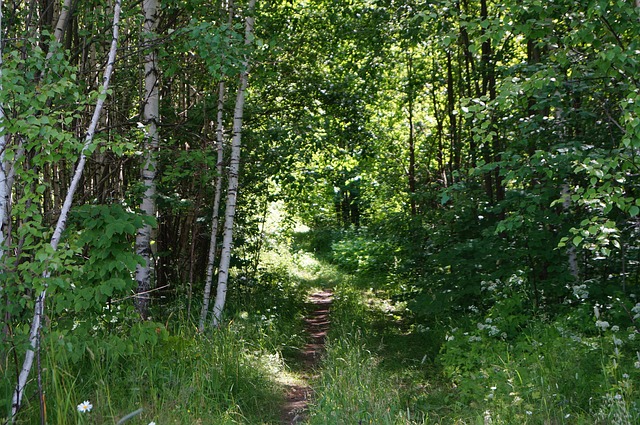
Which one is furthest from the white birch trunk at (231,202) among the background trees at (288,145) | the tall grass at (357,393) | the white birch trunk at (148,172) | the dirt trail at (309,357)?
the tall grass at (357,393)

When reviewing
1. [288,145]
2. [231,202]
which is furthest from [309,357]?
[288,145]

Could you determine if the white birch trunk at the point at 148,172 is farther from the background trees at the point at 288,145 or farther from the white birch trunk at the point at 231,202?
the white birch trunk at the point at 231,202

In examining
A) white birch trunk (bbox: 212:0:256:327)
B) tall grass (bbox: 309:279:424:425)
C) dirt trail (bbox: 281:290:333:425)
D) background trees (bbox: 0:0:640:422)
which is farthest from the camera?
white birch trunk (bbox: 212:0:256:327)

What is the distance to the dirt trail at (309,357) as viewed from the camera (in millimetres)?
6031

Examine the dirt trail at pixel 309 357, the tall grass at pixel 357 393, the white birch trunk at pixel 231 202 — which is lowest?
the dirt trail at pixel 309 357

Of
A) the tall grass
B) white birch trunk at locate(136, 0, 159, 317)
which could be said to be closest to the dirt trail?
the tall grass

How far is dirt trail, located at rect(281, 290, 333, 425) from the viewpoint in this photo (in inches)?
237

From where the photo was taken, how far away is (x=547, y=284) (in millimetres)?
7738

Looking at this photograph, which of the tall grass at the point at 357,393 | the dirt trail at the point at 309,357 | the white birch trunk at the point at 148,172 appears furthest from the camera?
the white birch trunk at the point at 148,172

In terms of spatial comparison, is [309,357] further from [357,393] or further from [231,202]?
[357,393]

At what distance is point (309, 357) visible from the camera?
8.55 m

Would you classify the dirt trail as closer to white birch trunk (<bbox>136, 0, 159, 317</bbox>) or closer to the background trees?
the background trees

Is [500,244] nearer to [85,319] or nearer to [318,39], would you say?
[318,39]

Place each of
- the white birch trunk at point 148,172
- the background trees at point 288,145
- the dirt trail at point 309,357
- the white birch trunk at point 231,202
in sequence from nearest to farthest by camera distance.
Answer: the background trees at point 288,145
the dirt trail at point 309,357
the white birch trunk at point 148,172
the white birch trunk at point 231,202
